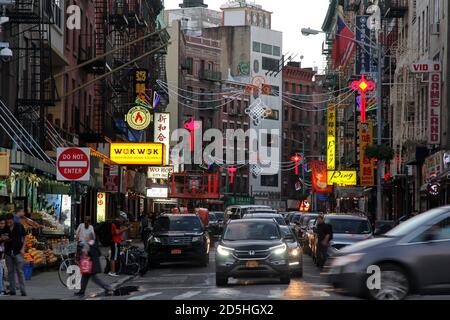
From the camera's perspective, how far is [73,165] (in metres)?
22.1

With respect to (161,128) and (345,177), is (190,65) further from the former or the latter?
(345,177)

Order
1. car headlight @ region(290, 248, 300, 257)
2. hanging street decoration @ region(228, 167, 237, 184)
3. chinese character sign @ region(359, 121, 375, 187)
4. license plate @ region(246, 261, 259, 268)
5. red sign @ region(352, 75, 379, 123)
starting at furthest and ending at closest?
1. hanging street decoration @ region(228, 167, 237, 184)
2. chinese character sign @ region(359, 121, 375, 187)
3. red sign @ region(352, 75, 379, 123)
4. car headlight @ region(290, 248, 300, 257)
5. license plate @ region(246, 261, 259, 268)

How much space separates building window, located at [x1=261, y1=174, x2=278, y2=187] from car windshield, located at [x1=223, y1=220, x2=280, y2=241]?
109 metres

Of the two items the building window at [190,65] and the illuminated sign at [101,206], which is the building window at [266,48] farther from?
the illuminated sign at [101,206]

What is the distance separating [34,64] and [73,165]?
50.9 ft

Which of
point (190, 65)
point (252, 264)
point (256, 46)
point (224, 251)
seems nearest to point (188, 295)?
point (252, 264)

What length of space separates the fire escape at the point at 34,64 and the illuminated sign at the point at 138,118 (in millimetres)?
20425

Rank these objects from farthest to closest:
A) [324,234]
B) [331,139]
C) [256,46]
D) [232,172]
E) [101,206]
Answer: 1. [256,46]
2. [232,172]
3. [331,139]
4. [101,206]
5. [324,234]

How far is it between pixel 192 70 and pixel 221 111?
775 cm

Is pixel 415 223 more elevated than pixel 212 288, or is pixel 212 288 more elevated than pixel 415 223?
pixel 415 223

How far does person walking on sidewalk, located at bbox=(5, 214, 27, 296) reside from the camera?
A: 20.4 metres

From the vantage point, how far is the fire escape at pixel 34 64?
112 feet

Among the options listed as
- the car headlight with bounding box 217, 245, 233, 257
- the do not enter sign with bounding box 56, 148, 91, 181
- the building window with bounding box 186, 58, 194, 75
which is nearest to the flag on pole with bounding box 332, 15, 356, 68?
the car headlight with bounding box 217, 245, 233, 257

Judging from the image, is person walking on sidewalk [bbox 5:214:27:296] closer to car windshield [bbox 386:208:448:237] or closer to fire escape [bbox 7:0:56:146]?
car windshield [bbox 386:208:448:237]
